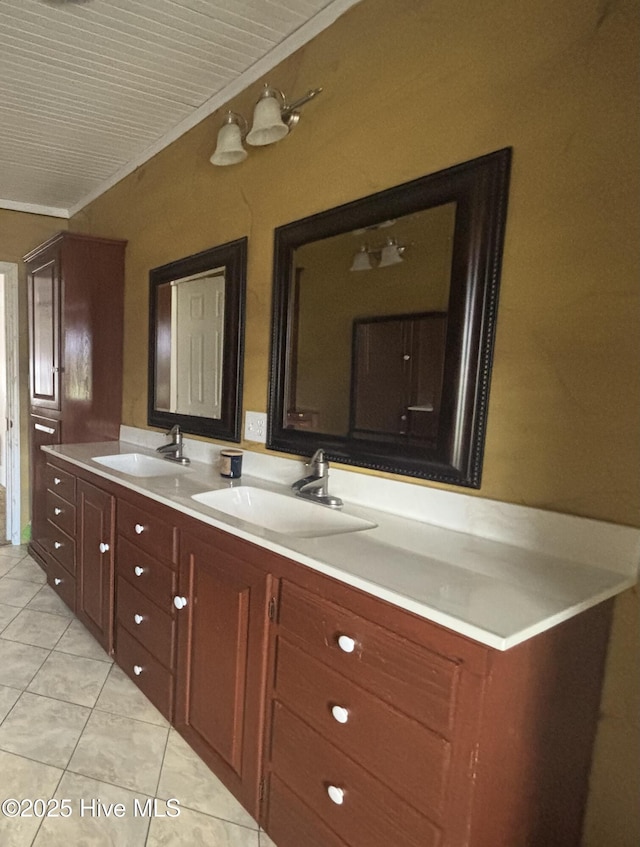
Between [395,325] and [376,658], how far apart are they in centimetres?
90

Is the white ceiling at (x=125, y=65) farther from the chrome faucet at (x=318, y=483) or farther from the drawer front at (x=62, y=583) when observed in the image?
the drawer front at (x=62, y=583)

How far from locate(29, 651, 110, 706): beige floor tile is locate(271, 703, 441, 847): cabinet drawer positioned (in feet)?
3.40

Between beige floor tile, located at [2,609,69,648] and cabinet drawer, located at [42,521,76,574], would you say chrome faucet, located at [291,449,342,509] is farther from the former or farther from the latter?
beige floor tile, located at [2,609,69,648]

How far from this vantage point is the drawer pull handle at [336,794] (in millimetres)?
1032

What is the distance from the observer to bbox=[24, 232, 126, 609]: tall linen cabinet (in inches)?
106

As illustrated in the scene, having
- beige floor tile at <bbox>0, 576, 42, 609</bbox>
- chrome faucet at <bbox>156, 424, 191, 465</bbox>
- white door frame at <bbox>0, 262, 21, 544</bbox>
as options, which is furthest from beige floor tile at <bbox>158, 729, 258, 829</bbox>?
white door frame at <bbox>0, 262, 21, 544</bbox>

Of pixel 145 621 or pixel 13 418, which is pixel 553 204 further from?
pixel 13 418

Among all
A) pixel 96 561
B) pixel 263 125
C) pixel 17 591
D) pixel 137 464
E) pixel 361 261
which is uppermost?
pixel 263 125

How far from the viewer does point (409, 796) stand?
0.90 m

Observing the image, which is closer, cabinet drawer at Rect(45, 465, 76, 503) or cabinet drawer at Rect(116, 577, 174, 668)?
cabinet drawer at Rect(116, 577, 174, 668)

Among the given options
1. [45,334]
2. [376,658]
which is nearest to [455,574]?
[376,658]

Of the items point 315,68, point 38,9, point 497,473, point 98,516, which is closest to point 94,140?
point 38,9

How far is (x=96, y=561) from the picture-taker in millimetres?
2088

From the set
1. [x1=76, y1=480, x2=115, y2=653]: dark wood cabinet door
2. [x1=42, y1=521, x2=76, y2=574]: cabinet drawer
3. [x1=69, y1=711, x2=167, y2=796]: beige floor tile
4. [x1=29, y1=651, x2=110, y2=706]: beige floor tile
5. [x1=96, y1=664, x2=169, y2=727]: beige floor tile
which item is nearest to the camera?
[x1=69, y1=711, x2=167, y2=796]: beige floor tile
